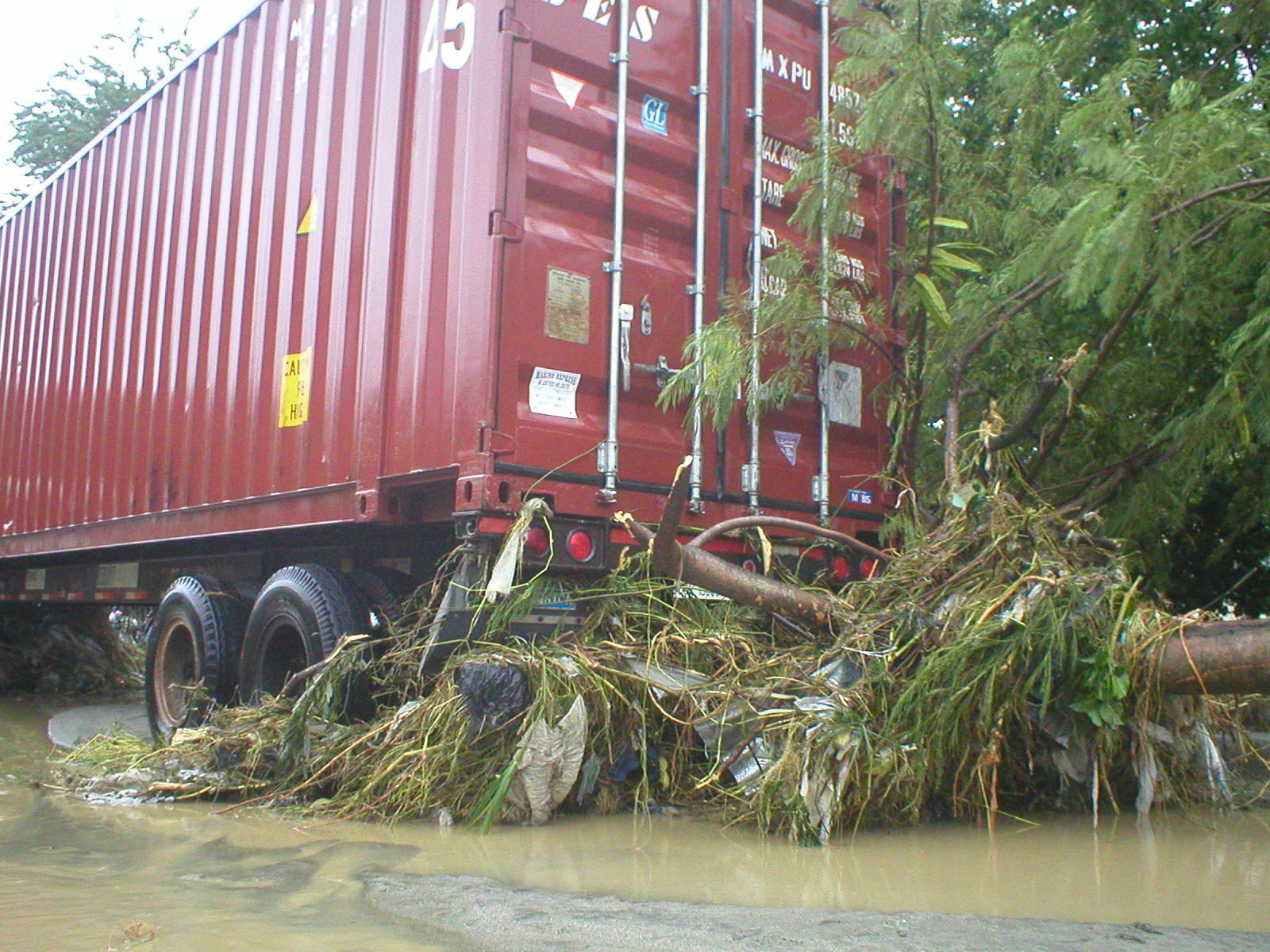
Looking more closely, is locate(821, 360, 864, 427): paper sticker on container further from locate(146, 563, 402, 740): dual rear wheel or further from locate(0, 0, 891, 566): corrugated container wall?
locate(146, 563, 402, 740): dual rear wheel

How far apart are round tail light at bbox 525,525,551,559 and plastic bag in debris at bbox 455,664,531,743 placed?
0.51 metres

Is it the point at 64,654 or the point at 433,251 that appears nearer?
the point at 433,251

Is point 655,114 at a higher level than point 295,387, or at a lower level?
higher

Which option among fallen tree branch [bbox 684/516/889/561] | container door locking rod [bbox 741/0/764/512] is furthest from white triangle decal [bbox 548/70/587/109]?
fallen tree branch [bbox 684/516/889/561]

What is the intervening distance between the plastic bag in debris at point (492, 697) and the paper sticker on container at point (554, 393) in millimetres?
1069

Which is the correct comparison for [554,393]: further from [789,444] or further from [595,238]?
[789,444]

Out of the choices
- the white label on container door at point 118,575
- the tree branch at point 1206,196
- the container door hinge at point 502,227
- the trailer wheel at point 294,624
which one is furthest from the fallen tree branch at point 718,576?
the white label on container door at point 118,575

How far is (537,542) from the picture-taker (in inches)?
185

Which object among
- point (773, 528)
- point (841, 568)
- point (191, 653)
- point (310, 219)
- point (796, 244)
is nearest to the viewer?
point (773, 528)

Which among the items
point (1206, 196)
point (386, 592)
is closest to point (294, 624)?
point (386, 592)

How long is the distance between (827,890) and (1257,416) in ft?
10.7

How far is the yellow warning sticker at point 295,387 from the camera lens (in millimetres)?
5934

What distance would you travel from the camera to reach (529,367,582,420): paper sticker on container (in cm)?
484

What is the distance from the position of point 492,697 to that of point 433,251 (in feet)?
6.39
